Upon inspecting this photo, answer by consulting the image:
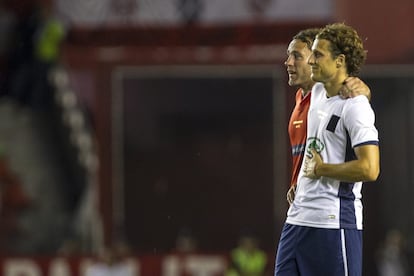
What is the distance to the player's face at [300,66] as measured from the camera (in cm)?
804

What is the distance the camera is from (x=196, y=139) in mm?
21641

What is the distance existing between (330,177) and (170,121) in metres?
14.1

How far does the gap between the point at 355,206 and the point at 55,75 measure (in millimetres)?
15372

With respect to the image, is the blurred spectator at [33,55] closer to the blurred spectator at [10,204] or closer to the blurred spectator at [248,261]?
the blurred spectator at [10,204]

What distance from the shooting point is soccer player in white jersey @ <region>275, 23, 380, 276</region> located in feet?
24.3

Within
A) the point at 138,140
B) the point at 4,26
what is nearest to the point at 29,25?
the point at 4,26

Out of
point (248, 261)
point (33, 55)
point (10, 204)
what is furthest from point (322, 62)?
point (33, 55)

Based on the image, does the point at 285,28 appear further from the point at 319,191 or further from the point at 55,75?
the point at 319,191

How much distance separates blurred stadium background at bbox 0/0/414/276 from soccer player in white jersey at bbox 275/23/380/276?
475 inches

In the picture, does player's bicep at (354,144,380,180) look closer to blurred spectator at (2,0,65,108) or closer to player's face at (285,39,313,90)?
player's face at (285,39,313,90)

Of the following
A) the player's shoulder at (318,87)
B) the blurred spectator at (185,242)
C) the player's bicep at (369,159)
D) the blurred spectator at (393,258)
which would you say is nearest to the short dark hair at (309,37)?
the player's shoulder at (318,87)

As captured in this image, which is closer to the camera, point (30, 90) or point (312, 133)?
point (312, 133)

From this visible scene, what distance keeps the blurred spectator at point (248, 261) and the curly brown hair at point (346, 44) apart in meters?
11.6

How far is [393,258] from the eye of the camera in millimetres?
20312
